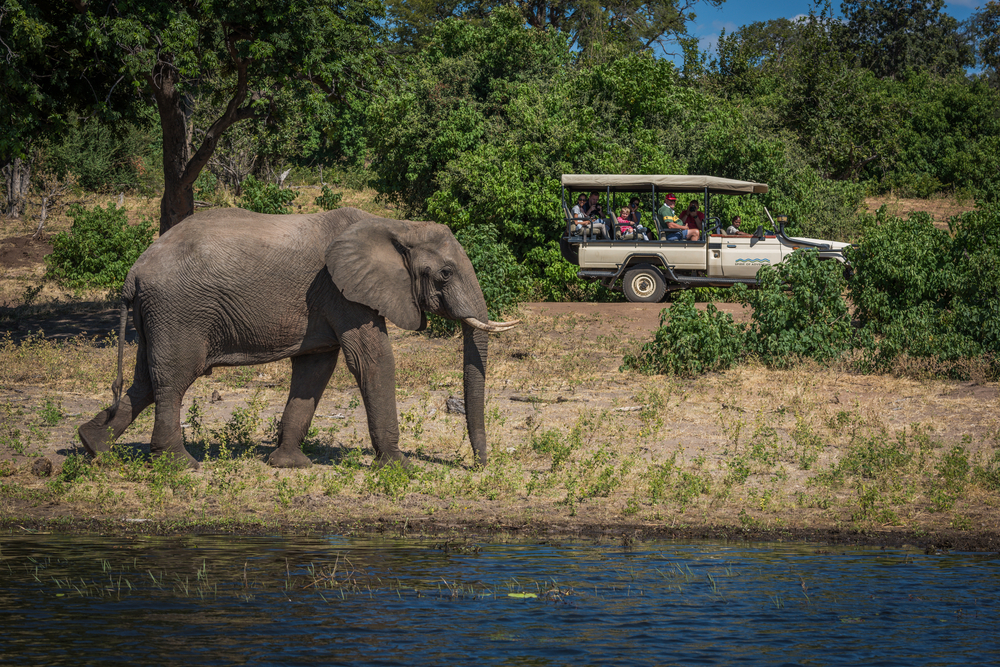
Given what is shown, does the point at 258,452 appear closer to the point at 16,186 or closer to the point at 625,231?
the point at 625,231

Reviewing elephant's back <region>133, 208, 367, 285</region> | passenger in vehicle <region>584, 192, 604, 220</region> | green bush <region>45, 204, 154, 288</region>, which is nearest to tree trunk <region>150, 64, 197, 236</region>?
green bush <region>45, 204, 154, 288</region>

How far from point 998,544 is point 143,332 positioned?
7291 mm

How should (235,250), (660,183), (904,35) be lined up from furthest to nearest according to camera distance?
Answer: (904,35) → (660,183) → (235,250)

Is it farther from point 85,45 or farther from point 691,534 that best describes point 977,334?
point 85,45

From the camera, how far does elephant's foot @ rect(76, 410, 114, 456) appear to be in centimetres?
974

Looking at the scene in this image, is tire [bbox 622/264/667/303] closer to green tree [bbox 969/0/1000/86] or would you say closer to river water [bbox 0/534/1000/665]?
river water [bbox 0/534/1000/665]

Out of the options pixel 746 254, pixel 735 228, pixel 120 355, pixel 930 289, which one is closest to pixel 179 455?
pixel 120 355

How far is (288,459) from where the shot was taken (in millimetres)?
10039

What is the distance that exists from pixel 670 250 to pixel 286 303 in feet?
38.6

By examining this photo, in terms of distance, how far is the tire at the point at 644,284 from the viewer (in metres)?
20.2

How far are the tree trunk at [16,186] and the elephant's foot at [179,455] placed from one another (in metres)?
23.7

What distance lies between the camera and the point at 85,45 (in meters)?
16.6

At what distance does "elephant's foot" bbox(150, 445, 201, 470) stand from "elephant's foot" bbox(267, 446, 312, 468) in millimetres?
706

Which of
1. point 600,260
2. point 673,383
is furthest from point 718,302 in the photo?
point 673,383
